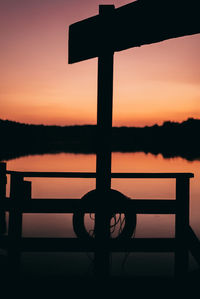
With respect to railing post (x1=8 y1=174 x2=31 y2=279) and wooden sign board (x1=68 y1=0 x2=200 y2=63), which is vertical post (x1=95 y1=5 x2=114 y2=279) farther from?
railing post (x1=8 y1=174 x2=31 y2=279)

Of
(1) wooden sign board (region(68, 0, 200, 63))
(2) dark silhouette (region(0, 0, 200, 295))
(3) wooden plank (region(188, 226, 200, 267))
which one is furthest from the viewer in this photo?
(3) wooden plank (region(188, 226, 200, 267))

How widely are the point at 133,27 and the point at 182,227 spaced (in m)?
1.87

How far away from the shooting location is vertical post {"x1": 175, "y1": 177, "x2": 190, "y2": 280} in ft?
11.7

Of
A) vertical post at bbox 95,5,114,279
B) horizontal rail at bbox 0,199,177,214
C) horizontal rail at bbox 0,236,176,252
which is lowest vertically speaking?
horizontal rail at bbox 0,236,176,252

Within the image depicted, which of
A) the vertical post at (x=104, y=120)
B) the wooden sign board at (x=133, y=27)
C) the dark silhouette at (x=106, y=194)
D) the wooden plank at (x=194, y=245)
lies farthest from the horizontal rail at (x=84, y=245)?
the wooden sign board at (x=133, y=27)

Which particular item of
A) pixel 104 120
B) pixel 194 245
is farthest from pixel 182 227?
pixel 104 120

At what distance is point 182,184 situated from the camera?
3609 mm

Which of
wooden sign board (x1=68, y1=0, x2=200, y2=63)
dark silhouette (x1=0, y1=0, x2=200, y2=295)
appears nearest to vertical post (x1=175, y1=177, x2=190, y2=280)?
dark silhouette (x1=0, y1=0, x2=200, y2=295)

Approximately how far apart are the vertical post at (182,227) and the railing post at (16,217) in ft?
4.83

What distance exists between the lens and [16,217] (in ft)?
12.2

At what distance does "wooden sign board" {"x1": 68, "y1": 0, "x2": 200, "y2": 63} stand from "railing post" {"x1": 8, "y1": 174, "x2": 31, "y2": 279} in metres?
1.32

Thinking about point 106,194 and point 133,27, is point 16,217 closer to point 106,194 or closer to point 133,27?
point 106,194

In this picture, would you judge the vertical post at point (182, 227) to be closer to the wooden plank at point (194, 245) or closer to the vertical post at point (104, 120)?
the wooden plank at point (194, 245)

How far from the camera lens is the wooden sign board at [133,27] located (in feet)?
9.16
